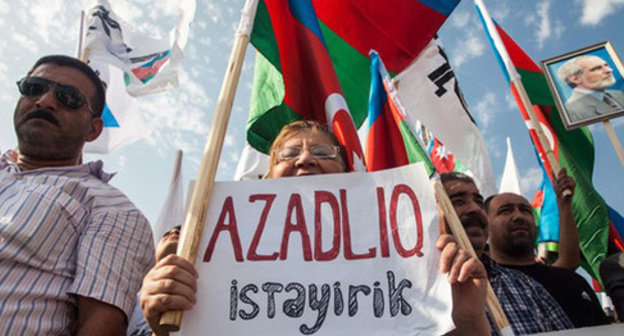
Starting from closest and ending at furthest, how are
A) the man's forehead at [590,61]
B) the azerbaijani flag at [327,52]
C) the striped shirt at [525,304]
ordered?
1. the striped shirt at [525,304]
2. the azerbaijani flag at [327,52]
3. the man's forehead at [590,61]

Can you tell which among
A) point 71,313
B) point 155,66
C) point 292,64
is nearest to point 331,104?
point 292,64

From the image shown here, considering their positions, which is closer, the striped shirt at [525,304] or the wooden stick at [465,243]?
the wooden stick at [465,243]

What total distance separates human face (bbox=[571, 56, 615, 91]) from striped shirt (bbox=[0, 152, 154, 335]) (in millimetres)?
3958

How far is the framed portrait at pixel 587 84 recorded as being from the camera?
3.92 meters

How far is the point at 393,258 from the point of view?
1568 mm

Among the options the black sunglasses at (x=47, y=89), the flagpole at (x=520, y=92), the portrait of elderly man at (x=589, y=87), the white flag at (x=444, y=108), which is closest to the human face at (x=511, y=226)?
the white flag at (x=444, y=108)

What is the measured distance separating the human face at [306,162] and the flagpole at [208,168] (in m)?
0.42

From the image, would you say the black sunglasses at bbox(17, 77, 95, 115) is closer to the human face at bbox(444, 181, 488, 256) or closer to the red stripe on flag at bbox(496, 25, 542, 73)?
the human face at bbox(444, 181, 488, 256)

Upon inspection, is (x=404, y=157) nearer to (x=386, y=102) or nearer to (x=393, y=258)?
(x=386, y=102)

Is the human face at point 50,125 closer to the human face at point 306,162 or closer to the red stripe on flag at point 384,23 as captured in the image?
the human face at point 306,162

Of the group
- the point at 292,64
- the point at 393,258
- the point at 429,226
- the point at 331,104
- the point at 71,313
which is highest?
the point at 292,64

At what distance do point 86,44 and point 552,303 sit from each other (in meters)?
4.74

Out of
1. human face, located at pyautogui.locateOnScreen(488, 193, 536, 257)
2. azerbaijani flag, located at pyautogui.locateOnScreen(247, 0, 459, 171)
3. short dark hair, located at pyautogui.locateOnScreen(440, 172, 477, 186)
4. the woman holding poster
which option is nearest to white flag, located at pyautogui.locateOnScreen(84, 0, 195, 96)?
azerbaijani flag, located at pyautogui.locateOnScreen(247, 0, 459, 171)

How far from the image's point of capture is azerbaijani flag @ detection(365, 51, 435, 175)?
8.99 feet
